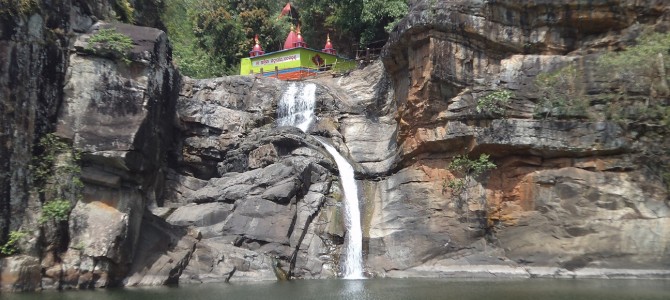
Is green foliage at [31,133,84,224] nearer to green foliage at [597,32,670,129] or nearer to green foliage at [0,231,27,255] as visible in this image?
green foliage at [0,231,27,255]

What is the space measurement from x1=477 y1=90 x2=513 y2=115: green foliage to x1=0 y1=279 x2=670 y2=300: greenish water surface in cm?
558

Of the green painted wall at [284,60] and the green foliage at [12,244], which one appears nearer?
the green foliage at [12,244]

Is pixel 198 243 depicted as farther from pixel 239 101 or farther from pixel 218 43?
pixel 218 43

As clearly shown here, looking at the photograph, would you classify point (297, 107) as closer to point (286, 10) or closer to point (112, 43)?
point (112, 43)

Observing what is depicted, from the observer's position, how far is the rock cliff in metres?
15.8

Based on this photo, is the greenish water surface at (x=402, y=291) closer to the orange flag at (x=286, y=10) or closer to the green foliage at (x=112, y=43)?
the green foliage at (x=112, y=43)

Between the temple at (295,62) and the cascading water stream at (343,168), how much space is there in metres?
6.59

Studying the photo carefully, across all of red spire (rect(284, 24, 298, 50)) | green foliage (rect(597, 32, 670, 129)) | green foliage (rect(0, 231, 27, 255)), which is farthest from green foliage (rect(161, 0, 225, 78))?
green foliage (rect(597, 32, 670, 129))

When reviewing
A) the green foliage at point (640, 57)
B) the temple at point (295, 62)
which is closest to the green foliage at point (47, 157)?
the green foliage at point (640, 57)

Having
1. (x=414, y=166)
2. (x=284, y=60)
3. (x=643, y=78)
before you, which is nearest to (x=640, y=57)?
(x=643, y=78)

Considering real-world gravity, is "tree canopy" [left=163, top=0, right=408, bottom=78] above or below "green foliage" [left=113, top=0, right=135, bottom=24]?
above

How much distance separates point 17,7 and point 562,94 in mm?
16442

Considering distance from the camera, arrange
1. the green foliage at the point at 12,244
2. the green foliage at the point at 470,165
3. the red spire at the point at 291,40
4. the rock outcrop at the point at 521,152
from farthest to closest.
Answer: the red spire at the point at 291,40 → the green foliage at the point at 470,165 → the rock outcrop at the point at 521,152 → the green foliage at the point at 12,244

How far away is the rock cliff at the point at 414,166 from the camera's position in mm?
15812
